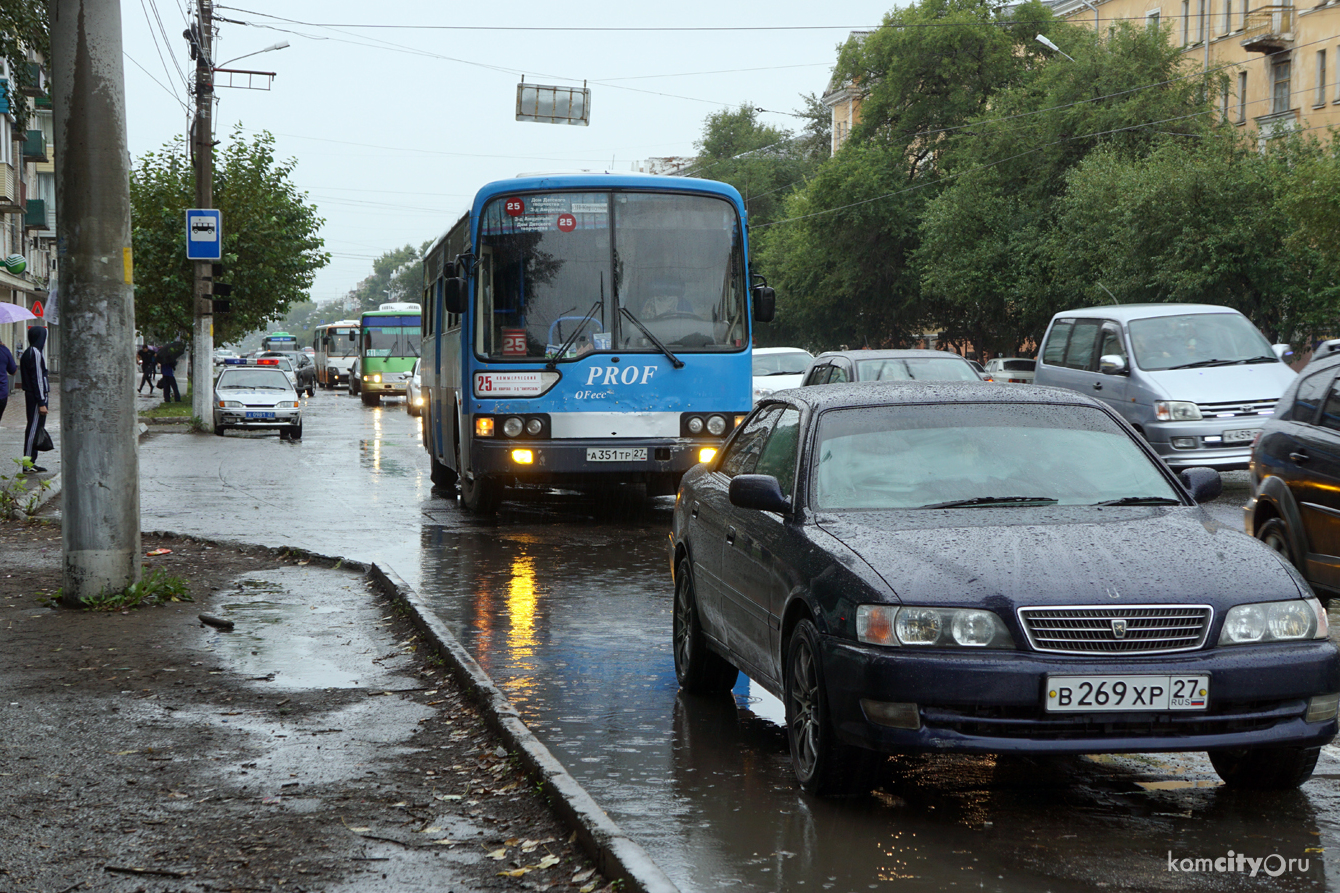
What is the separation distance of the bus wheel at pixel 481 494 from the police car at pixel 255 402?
15837mm

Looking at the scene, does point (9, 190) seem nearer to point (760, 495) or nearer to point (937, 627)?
point (760, 495)

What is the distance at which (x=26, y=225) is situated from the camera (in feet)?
205

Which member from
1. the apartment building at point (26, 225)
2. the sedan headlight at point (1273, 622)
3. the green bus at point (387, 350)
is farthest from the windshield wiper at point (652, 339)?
the green bus at point (387, 350)

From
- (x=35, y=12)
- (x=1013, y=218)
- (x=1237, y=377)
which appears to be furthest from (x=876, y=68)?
(x=35, y=12)

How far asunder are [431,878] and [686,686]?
8.94ft

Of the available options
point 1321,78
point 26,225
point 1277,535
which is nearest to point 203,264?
point 1277,535

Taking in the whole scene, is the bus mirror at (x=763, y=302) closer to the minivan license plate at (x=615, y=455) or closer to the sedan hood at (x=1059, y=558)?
the minivan license plate at (x=615, y=455)

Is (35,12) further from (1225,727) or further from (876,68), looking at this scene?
(876,68)

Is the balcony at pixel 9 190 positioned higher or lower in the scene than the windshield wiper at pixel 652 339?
higher

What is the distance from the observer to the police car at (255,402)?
3102cm

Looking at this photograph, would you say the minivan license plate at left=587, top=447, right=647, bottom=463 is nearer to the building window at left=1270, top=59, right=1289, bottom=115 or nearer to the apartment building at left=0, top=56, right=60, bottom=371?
the apartment building at left=0, top=56, right=60, bottom=371

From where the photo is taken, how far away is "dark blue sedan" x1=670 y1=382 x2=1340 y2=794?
16.1 feet

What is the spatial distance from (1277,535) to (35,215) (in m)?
58.4

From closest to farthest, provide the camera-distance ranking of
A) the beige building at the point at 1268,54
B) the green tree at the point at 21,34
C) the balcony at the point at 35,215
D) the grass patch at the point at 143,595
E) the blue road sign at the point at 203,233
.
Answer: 1. the grass patch at the point at 143,595
2. the green tree at the point at 21,34
3. the blue road sign at the point at 203,233
4. the beige building at the point at 1268,54
5. the balcony at the point at 35,215
